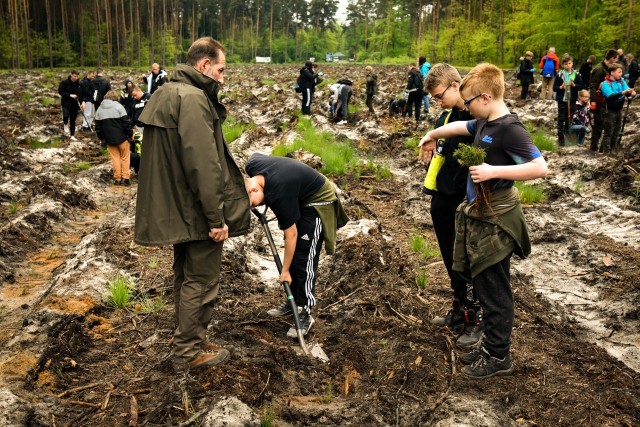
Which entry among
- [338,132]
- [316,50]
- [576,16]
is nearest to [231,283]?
[338,132]

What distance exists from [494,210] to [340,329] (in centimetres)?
187

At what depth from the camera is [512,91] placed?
20.7 meters

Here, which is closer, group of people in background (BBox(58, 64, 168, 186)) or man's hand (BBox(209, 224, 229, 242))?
man's hand (BBox(209, 224, 229, 242))

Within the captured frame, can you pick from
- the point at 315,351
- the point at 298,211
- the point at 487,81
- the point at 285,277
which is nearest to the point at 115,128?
the point at 285,277

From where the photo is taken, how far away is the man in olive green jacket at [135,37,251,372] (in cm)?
322

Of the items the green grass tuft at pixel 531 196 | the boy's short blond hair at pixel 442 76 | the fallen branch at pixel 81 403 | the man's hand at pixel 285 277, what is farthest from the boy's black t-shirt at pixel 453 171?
the green grass tuft at pixel 531 196

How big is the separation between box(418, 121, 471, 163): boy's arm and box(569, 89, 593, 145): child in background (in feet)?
30.3

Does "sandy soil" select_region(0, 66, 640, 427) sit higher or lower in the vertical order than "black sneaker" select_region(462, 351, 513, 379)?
lower

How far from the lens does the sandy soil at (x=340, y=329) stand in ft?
10.6

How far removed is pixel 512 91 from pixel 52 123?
16.7 meters

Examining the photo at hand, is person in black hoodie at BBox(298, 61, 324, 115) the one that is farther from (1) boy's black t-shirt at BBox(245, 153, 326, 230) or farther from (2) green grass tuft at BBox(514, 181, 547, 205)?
(1) boy's black t-shirt at BBox(245, 153, 326, 230)

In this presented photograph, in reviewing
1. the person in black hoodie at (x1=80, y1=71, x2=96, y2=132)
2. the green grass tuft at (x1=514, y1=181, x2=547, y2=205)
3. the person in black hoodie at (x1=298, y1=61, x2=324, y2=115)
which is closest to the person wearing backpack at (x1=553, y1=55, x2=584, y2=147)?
the green grass tuft at (x1=514, y1=181, x2=547, y2=205)

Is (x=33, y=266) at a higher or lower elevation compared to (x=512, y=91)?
lower

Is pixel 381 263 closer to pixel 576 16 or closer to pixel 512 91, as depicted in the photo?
pixel 512 91
